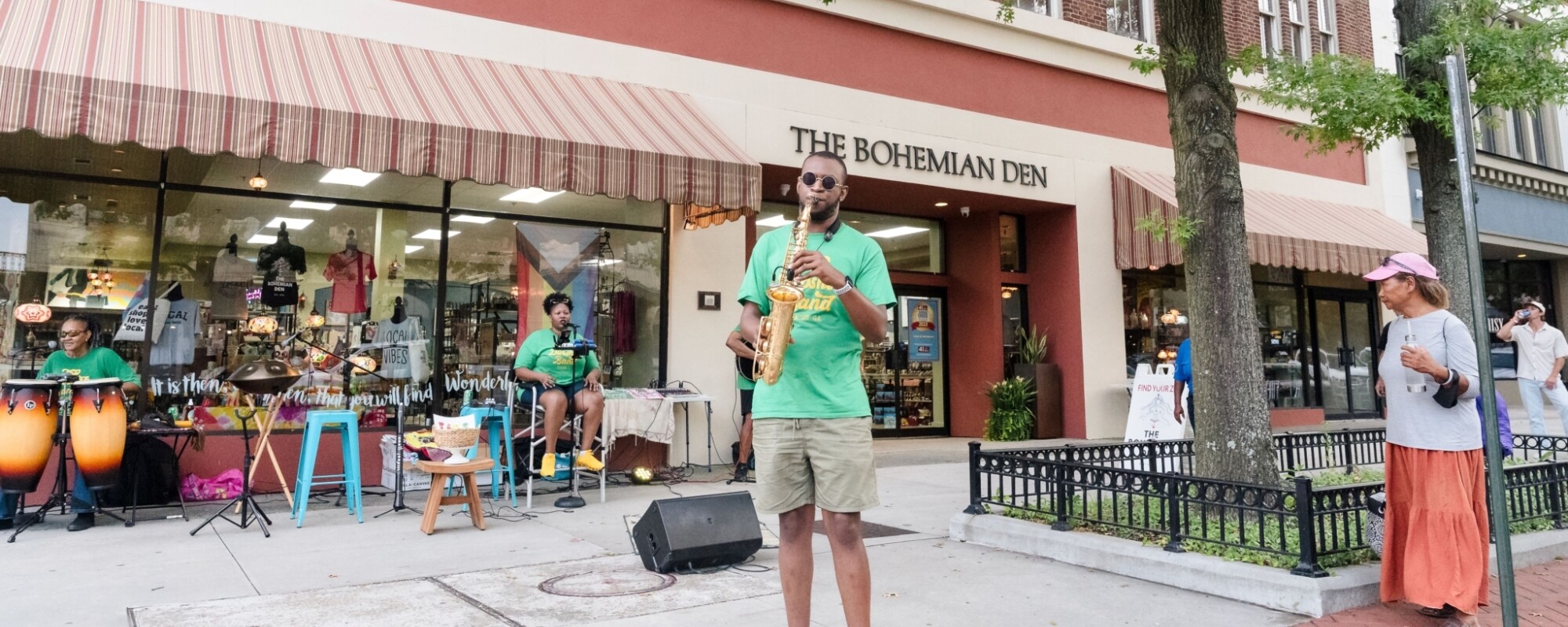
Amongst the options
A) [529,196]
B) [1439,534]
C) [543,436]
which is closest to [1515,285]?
[1439,534]

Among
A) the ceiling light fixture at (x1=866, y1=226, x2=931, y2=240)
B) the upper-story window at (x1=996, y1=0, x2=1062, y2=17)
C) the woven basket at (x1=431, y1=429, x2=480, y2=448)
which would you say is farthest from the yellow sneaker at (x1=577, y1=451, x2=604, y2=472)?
the upper-story window at (x1=996, y1=0, x2=1062, y2=17)

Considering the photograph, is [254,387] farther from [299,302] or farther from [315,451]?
[299,302]

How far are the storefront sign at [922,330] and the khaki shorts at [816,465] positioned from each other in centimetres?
1048

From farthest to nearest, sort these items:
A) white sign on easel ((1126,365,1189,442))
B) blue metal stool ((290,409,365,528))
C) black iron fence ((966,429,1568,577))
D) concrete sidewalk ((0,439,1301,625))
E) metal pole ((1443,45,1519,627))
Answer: white sign on easel ((1126,365,1189,442))
blue metal stool ((290,409,365,528))
black iron fence ((966,429,1568,577))
concrete sidewalk ((0,439,1301,625))
metal pole ((1443,45,1519,627))

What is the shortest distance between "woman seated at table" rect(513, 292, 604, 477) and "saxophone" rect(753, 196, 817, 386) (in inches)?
186

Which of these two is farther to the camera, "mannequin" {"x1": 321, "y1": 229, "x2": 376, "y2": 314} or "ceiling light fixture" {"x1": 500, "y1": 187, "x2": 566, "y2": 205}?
"ceiling light fixture" {"x1": 500, "y1": 187, "x2": 566, "y2": 205}

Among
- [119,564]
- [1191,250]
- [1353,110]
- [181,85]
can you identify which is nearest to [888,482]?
[1191,250]

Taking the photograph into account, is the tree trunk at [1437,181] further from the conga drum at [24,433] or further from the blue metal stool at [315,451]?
the conga drum at [24,433]

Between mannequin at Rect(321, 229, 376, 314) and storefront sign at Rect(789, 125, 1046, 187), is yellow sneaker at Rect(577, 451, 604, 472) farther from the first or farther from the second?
storefront sign at Rect(789, 125, 1046, 187)

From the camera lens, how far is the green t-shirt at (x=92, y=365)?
6.86 metres

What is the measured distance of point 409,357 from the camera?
896 cm

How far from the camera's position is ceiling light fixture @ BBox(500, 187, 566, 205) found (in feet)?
31.0

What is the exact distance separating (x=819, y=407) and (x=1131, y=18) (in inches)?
515

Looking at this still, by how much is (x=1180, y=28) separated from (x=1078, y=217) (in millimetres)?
6868
